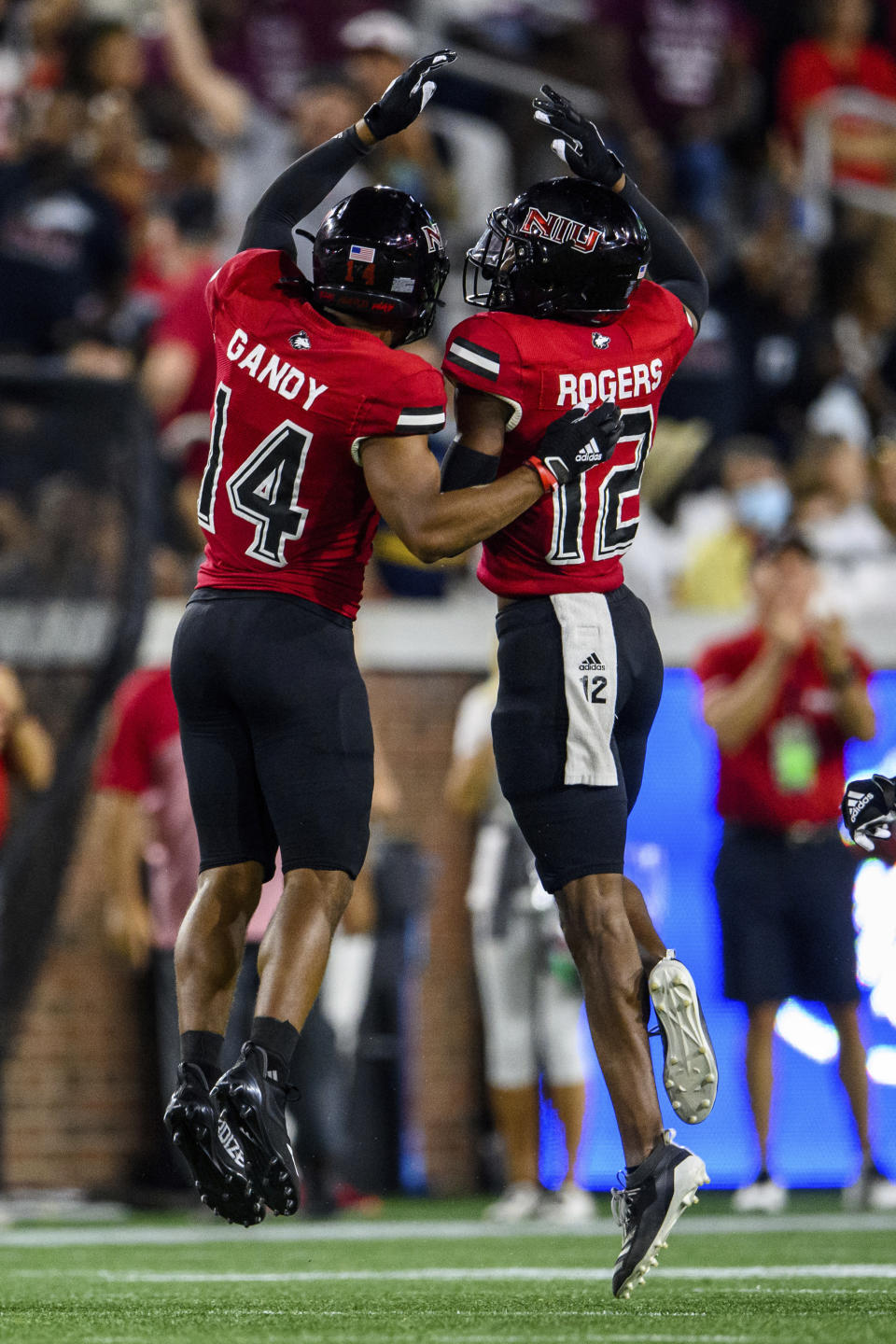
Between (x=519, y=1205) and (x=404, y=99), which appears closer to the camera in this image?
(x=404, y=99)

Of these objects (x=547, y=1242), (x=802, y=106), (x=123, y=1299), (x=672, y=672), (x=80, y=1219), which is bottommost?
(x=80, y=1219)

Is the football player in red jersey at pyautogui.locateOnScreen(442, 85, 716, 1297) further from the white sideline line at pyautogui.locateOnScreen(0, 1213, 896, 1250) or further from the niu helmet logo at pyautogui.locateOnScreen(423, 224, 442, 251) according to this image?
the white sideline line at pyautogui.locateOnScreen(0, 1213, 896, 1250)

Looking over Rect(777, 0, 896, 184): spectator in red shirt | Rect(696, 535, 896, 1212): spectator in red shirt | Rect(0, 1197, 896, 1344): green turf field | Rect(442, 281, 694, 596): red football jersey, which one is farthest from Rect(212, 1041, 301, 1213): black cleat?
Rect(777, 0, 896, 184): spectator in red shirt

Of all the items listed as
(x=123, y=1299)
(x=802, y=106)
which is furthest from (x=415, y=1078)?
(x=802, y=106)

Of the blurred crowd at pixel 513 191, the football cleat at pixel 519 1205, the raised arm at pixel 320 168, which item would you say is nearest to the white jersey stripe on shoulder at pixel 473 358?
the raised arm at pixel 320 168

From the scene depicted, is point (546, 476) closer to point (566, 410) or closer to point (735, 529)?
point (566, 410)

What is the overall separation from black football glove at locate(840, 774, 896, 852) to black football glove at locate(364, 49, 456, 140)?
6.26 ft

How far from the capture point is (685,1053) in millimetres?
4496

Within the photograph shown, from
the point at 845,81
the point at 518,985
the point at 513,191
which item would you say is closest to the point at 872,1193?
the point at 518,985

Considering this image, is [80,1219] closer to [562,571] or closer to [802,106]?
[562,571]

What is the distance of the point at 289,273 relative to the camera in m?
4.76

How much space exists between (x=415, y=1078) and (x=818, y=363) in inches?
184

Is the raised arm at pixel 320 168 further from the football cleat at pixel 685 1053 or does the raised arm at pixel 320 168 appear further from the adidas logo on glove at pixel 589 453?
the football cleat at pixel 685 1053

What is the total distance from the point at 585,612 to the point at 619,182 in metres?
1.07
